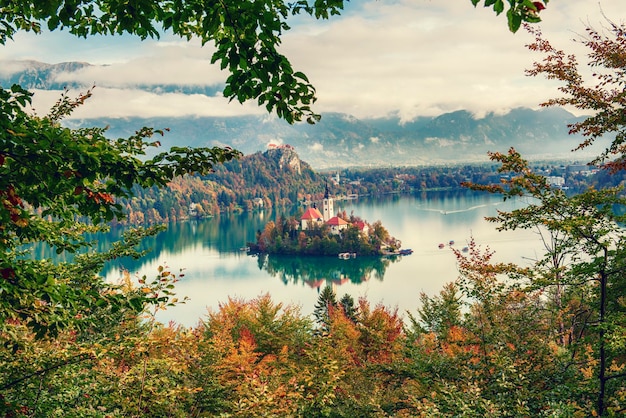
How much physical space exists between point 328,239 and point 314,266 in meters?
7.17

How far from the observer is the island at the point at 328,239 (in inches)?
2272

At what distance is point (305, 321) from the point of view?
18.6m

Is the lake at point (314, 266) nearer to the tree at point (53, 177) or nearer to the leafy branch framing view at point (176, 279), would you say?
the leafy branch framing view at point (176, 279)

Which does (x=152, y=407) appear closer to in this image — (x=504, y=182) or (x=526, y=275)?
(x=526, y=275)

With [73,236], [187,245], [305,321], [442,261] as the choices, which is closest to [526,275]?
[73,236]

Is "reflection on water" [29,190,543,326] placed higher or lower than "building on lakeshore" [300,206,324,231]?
lower

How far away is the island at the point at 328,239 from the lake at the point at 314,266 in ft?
5.93

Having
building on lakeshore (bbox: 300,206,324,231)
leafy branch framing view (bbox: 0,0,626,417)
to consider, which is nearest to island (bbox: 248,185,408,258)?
building on lakeshore (bbox: 300,206,324,231)

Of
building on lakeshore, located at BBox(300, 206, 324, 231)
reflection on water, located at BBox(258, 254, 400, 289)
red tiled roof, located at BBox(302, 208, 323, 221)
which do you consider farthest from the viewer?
red tiled roof, located at BBox(302, 208, 323, 221)

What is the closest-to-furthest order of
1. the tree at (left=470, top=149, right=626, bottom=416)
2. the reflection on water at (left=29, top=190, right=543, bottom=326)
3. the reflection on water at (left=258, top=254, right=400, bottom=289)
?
the tree at (left=470, top=149, right=626, bottom=416), the reflection on water at (left=29, top=190, right=543, bottom=326), the reflection on water at (left=258, top=254, right=400, bottom=289)

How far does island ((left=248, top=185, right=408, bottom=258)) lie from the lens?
5772 centimetres

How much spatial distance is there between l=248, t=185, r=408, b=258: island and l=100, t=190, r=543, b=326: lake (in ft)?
5.93

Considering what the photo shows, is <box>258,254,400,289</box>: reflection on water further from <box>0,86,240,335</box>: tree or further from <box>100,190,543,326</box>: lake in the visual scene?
<box>0,86,240,335</box>: tree

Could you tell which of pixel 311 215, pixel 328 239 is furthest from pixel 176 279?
pixel 311 215
